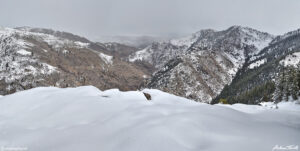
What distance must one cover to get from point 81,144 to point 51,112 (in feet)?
10.0

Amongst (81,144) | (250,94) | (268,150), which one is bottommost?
(250,94)

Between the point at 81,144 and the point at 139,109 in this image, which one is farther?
the point at 139,109

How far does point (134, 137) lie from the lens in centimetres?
505

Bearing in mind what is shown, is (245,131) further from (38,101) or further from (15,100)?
(15,100)

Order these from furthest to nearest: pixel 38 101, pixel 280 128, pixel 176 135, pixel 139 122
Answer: pixel 38 101 → pixel 139 122 → pixel 280 128 → pixel 176 135

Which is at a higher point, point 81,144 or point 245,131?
point 245,131

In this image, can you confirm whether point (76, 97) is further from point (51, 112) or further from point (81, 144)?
point (81, 144)

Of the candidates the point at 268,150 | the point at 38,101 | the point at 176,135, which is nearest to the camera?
the point at 268,150

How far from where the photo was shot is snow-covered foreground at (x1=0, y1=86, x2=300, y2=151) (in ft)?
15.5

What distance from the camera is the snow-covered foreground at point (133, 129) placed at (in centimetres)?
471

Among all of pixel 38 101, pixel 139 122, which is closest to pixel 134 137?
pixel 139 122

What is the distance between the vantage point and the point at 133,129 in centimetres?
545

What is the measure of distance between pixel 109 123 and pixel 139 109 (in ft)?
4.49

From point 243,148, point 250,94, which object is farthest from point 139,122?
point 250,94
